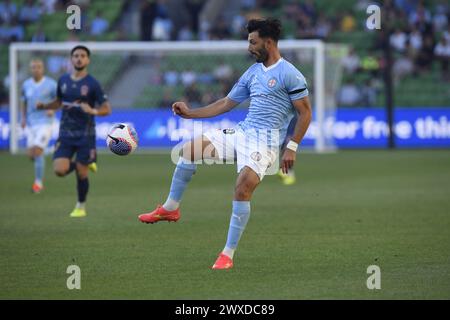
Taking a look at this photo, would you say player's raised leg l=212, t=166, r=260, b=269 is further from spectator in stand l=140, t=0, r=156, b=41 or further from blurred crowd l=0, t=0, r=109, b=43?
blurred crowd l=0, t=0, r=109, b=43

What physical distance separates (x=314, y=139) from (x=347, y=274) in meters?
19.4

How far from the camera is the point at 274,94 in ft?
32.2

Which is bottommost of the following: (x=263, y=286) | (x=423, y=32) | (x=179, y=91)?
(x=263, y=286)

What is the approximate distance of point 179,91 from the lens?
30406mm

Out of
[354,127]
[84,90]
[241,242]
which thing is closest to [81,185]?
[84,90]

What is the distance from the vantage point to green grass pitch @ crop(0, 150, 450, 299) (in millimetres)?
8625

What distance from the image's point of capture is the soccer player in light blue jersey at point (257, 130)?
9.64 m

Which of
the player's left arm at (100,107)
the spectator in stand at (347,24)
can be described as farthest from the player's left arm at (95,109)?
the spectator in stand at (347,24)

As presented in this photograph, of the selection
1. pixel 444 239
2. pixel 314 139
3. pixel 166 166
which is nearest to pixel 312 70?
pixel 314 139

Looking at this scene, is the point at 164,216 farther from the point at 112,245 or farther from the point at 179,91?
the point at 179,91

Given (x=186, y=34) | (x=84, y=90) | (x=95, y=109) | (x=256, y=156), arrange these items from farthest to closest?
(x=186, y=34)
(x=84, y=90)
(x=95, y=109)
(x=256, y=156)

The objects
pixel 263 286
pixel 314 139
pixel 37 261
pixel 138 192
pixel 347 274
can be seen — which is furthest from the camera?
pixel 314 139

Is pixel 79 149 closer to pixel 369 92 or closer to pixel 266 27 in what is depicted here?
pixel 266 27

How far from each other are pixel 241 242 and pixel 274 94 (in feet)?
8.03
